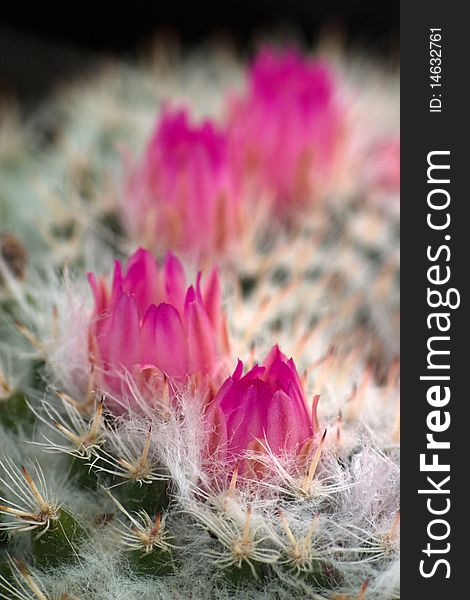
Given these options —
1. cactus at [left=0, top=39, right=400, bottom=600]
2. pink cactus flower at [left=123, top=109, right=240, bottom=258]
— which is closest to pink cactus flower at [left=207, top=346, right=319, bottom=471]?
cactus at [left=0, top=39, right=400, bottom=600]

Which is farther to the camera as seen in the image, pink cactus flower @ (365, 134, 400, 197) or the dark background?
the dark background

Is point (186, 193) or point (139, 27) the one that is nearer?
point (186, 193)

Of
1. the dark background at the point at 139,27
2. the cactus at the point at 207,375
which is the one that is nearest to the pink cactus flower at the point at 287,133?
the cactus at the point at 207,375

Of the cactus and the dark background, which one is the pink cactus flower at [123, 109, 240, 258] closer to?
the cactus

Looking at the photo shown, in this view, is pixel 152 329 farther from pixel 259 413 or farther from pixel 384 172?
pixel 384 172

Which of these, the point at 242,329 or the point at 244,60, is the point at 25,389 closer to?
the point at 242,329

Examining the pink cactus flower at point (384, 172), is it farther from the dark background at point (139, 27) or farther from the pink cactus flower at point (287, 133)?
the dark background at point (139, 27)

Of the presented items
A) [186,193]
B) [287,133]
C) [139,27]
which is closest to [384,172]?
[287,133]
